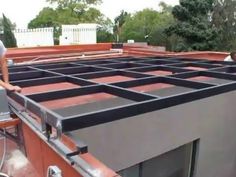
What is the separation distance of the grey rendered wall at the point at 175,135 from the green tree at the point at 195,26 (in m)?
14.4

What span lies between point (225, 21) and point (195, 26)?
3223mm

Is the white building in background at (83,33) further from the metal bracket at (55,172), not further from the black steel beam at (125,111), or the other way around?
the metal bracket at (55,172)

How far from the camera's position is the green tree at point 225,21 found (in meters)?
19.9

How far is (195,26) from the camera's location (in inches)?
733

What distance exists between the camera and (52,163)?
2.17 meters

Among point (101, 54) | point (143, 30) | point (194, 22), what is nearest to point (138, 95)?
point (101, 54)

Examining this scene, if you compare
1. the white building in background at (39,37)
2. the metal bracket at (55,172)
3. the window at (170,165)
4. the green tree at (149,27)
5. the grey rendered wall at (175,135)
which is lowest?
the window at (170,165)

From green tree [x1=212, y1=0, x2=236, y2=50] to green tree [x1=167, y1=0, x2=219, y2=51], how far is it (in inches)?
34.1

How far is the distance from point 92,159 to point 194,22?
18.5 m

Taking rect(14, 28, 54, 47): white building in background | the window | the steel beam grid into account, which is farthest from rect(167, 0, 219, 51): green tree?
the window

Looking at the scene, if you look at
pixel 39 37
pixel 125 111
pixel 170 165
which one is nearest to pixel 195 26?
pixel 39 37

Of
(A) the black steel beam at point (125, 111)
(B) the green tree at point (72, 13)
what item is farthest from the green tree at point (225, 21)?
(A) the black steel beam at point (125, 111)

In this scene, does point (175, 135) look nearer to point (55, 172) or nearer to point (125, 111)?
point (125, 111)

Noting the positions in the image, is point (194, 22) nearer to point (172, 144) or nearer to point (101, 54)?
point (101, 54)
